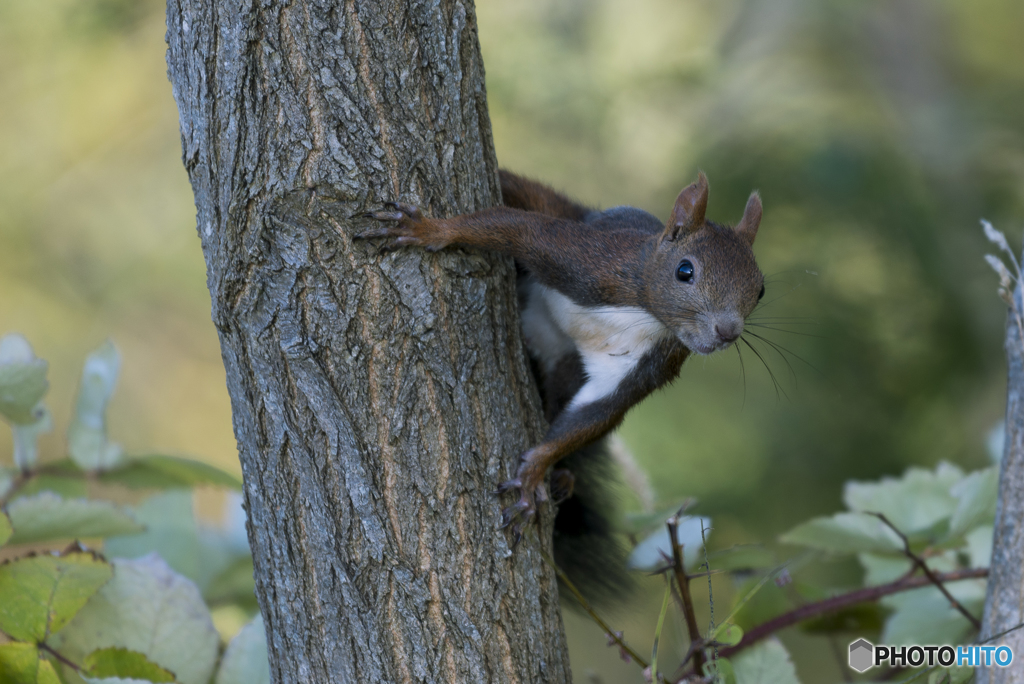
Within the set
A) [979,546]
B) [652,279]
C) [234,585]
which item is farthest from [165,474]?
[979,546]

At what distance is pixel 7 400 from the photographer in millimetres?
1061

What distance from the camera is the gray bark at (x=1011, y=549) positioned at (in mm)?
949

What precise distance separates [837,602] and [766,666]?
150mm

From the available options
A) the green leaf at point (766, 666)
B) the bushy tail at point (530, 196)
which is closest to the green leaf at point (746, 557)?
the green leaf at point (766, 666)

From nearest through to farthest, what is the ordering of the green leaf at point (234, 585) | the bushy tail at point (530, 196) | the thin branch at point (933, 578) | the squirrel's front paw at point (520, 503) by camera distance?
1. the squirrel's front paw at point (520, 503)
2. the thin branch at point (933, 578)
3. the green leaf at point (234, 585)
4. the bushy tail at point (530, 196)

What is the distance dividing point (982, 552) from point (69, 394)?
139 inches

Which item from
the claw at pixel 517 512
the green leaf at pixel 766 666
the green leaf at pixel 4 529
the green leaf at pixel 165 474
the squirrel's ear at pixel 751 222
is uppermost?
the squirrel's ear at pixel 751 222

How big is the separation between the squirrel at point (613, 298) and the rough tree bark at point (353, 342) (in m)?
0.12

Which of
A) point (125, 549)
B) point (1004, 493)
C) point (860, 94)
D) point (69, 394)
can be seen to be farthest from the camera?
point (69, 394)

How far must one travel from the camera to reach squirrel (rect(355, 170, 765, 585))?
1168 millimetres

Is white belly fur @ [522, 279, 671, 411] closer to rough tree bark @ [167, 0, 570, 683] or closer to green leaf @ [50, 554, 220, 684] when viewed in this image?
rough tree bark @ [167, 0, 570, 683]

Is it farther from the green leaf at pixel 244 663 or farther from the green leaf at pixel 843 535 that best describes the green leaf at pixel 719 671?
the green leaf at pixel 244 663

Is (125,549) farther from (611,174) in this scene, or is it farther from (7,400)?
(611,174)

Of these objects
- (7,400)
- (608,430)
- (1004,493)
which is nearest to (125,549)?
(7,400)
